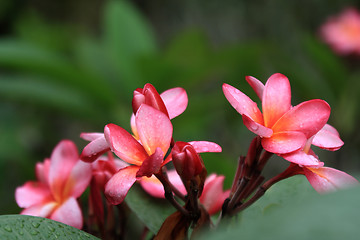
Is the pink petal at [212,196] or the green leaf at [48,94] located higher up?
the pink petal at [212,196]

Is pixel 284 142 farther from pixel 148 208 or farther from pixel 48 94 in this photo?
pixel 48 94

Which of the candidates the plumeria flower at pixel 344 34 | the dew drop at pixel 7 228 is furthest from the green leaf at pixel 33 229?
the plumeria flower at pixel 344 34

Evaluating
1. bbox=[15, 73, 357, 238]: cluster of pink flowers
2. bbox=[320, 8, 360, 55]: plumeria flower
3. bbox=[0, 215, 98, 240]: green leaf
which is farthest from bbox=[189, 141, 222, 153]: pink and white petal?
bbox=[320, 8, 360, 55]: plumeria flower

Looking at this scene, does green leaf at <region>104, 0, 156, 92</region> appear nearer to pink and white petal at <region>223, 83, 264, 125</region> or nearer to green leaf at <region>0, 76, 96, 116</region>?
green leaf at <region>0, 76, 96, 116</region>

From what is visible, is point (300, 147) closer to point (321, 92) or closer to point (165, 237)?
point (165, 237)

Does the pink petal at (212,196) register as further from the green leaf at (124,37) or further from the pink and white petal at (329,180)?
the green leaf at (124,37)

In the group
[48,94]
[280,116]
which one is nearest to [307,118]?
[280,116]

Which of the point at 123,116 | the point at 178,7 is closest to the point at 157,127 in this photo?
the point at 123,116
